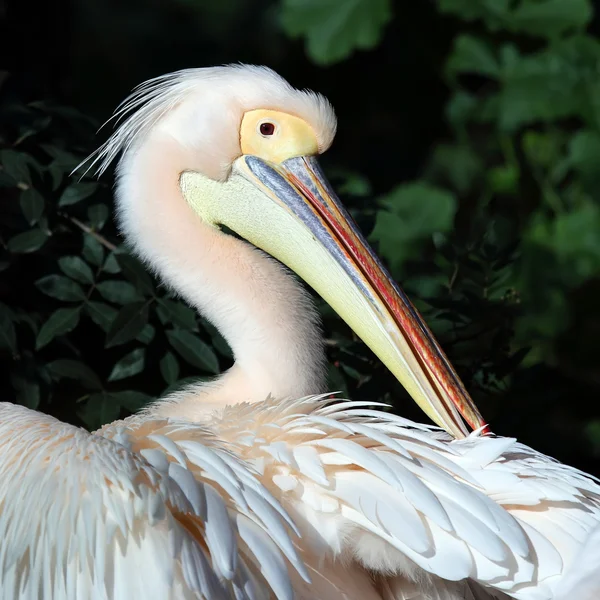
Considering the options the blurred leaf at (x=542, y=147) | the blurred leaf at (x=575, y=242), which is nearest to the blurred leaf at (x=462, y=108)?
the blurred leaf at (x=542, y=147)

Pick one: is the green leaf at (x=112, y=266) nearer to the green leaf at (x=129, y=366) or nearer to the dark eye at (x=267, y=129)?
the green leaf at (x=129, y=366)

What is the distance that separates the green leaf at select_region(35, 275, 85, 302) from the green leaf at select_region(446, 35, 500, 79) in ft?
7.76

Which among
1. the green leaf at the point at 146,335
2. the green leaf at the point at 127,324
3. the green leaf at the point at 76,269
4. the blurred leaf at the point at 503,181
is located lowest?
the green leaf at the point at 146,335

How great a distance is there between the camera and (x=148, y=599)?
1354mm

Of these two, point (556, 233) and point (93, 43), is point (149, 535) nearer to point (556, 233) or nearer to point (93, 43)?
point (556, 233)

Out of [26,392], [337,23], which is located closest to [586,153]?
[337,23]

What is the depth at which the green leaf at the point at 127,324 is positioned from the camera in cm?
231

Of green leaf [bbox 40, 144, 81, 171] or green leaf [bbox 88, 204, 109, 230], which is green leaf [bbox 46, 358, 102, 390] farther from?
green leaf [bbox 40, 144, 81, 171]

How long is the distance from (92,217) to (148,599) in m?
1.36

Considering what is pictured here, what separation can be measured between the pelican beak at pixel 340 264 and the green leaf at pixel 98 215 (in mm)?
464

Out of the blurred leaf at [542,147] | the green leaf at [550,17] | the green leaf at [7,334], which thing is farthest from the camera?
the blurred leaf at [542,147]

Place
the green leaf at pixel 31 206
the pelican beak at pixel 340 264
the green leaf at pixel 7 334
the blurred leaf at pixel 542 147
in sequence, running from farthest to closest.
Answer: the blurred leaf at pixel 542 147, the green leaf at pixel 31 206, the green leaf at pixel 7 334, the pelican beak at pixel 340 264

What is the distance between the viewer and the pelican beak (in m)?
1.95

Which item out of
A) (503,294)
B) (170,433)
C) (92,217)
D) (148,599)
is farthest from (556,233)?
A: (148,599)
